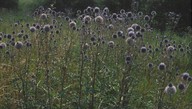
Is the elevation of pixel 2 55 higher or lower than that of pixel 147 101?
higher

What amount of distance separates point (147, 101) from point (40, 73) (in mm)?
1627

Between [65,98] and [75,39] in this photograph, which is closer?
[65,98]

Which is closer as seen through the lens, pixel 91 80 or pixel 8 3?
pixel 91 80

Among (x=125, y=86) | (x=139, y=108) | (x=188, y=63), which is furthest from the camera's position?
(x=188, y=63)

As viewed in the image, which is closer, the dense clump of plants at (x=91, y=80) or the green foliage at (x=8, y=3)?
the dense clump of plants at (x=91, y=80)

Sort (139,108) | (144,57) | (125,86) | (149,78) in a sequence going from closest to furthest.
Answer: (125,86) → (139,108) → (149,78) → (144,57)

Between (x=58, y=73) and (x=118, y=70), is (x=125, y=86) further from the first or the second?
(x=58, y=73)

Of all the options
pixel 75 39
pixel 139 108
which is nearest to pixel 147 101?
pixel 139 108

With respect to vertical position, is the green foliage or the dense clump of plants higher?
the green foliage

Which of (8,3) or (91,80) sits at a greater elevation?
(8,3)

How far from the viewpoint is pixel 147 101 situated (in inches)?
211

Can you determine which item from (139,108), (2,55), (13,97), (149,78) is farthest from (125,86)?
(2,55)

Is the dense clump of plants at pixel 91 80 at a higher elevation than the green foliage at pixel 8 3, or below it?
below

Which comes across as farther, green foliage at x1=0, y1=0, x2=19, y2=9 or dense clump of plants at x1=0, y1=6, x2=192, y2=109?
green foliage at x1=0, y1=0, x2=19, y2=9
